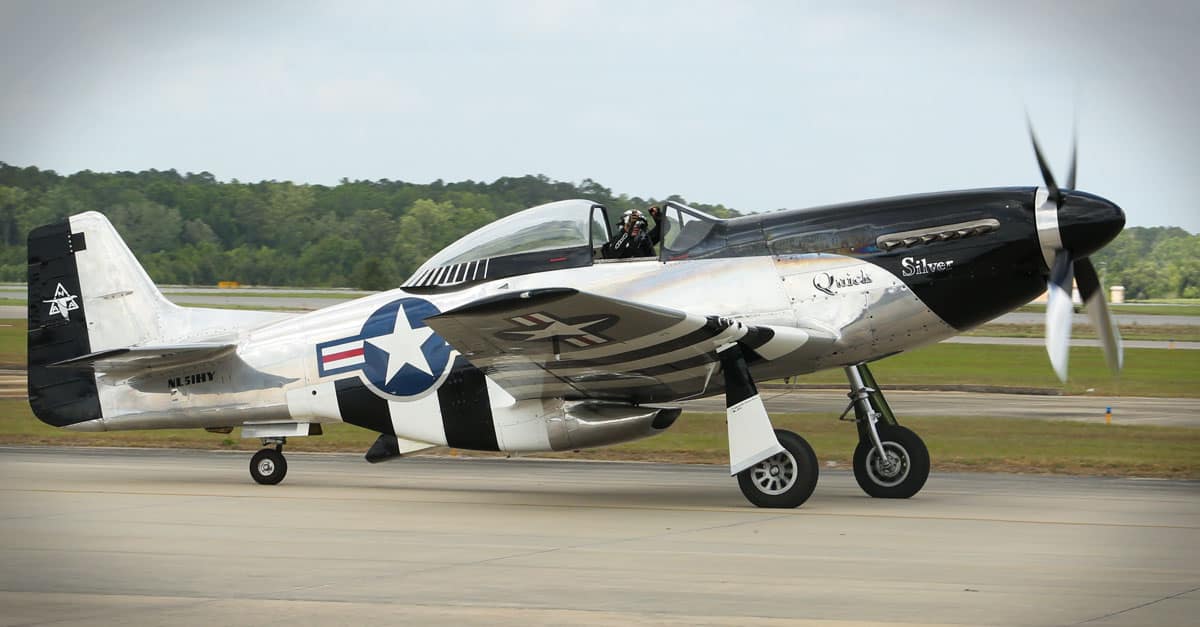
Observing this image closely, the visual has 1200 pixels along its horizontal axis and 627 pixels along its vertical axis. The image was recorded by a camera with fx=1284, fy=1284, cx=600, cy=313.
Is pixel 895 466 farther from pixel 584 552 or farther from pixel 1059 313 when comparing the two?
pixel 584 552

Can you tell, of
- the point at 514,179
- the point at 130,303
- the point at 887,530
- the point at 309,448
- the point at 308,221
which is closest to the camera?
the point at 887,530

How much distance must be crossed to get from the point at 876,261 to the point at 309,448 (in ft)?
31.6

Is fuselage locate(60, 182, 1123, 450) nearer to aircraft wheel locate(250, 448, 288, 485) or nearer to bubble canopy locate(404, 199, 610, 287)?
bubble canopy locate(404, 199, 610, 287)

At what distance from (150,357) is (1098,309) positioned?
9.03m

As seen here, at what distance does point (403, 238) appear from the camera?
1928 inches

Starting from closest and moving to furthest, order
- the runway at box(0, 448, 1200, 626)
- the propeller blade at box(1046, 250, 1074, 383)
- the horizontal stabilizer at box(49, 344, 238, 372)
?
1. the runway at box(0, 448, 1200, 626)
2. the propeller blade at box(1046, 250, 1074, 383)
3. the horizontal stabilizer at box(49, 344, 238, 372)

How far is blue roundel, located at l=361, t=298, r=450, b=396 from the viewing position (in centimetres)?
1226

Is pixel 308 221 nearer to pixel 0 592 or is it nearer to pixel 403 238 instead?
pixel 403 238

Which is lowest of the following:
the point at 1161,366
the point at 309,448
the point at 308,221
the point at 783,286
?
the point at 1161,366

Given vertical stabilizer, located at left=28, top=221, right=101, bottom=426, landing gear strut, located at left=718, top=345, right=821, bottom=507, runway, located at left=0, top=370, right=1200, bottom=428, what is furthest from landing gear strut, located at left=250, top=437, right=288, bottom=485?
runway, located at left=0, top=370, right=1200, bottom=428

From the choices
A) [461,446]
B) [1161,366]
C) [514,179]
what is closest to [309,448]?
[461,446]

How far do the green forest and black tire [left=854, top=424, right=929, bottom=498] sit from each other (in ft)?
109

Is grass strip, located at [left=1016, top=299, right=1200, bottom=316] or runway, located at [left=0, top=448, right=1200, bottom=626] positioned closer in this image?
runway, located at [left=0, top=448, right=1200, bottom=626]

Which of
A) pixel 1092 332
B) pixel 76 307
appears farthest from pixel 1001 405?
pixel 1092 332
